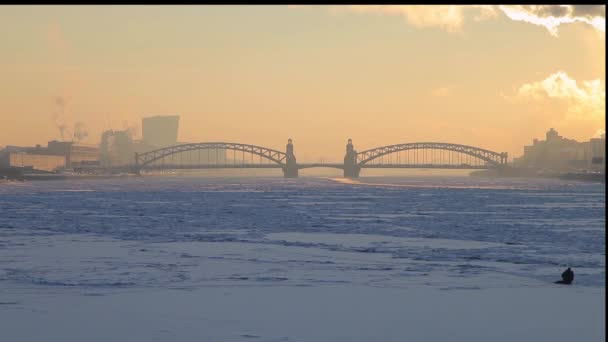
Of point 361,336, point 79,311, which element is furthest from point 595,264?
point 79,311

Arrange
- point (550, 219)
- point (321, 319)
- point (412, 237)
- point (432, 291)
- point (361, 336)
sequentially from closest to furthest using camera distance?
point (361, 336), point (321, 319), point (432, 291), point (412, 237), point (550, 219)

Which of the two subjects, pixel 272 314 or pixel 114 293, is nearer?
pixel 272 314

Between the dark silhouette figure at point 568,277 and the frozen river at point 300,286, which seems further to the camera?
the dark silhouette figure at point 568,277

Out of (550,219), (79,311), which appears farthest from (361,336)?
(550,219)

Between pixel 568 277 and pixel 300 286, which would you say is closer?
pixel 300 286

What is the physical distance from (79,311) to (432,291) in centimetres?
542

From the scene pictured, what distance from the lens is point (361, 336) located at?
10.2 meters

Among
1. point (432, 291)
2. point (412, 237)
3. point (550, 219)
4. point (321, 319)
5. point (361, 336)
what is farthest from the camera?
point (550, 219)

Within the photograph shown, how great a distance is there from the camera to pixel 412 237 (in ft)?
81.6

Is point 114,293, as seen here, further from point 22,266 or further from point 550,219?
point 550,219

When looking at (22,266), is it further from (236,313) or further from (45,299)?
(236,313)

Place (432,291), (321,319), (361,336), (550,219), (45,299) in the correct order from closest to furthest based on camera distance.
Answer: (361,336) → (321,319) → (45,299) → (432,291) → (550,219)

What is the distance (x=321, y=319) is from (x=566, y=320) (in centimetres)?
320

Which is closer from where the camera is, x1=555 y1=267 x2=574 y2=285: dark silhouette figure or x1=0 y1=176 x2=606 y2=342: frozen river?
x1=0 y1=176 x2=606 y2=342: frozen river
